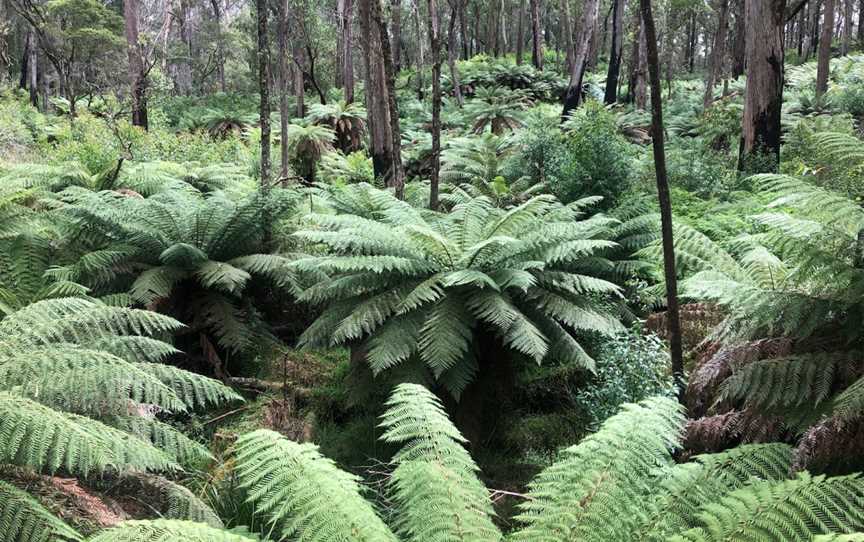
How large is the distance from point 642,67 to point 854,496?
2022 centimetres

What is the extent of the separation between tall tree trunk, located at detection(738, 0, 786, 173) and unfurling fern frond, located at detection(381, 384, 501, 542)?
8116mm

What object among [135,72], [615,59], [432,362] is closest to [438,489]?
[432,362]

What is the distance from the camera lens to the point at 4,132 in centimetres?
1455

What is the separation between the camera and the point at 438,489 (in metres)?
2.35

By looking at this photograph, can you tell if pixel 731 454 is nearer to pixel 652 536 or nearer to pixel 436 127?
pixel 652 536

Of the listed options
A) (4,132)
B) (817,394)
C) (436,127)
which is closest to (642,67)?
(436,127)

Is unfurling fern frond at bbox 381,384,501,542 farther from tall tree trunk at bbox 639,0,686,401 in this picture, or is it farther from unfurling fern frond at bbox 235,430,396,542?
tall tree trunk at bbox 639,0,686,401

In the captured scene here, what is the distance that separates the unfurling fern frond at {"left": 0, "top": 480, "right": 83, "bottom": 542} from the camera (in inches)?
92.5

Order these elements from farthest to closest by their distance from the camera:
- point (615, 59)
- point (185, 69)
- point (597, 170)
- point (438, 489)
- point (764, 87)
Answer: point (185, 69)
point (615, 59)
point (764, 87)
point (597, 170)
point (438, 489)

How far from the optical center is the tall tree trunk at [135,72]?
16594 mm

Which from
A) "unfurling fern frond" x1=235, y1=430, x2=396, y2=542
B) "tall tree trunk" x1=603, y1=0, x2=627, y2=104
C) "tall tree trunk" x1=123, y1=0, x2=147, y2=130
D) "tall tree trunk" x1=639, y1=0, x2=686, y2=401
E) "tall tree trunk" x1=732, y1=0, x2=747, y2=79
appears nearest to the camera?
"unfurling fern frond" x1=235, y1=430, x2=396, y2=542

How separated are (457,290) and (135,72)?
51.3 feet

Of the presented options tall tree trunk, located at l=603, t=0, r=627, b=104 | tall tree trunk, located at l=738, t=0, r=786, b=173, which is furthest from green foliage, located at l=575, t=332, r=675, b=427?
tall tree trunk, located at l=603, t=0, r=627, b=104

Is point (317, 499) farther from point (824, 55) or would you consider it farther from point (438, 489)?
point (824, 55)
